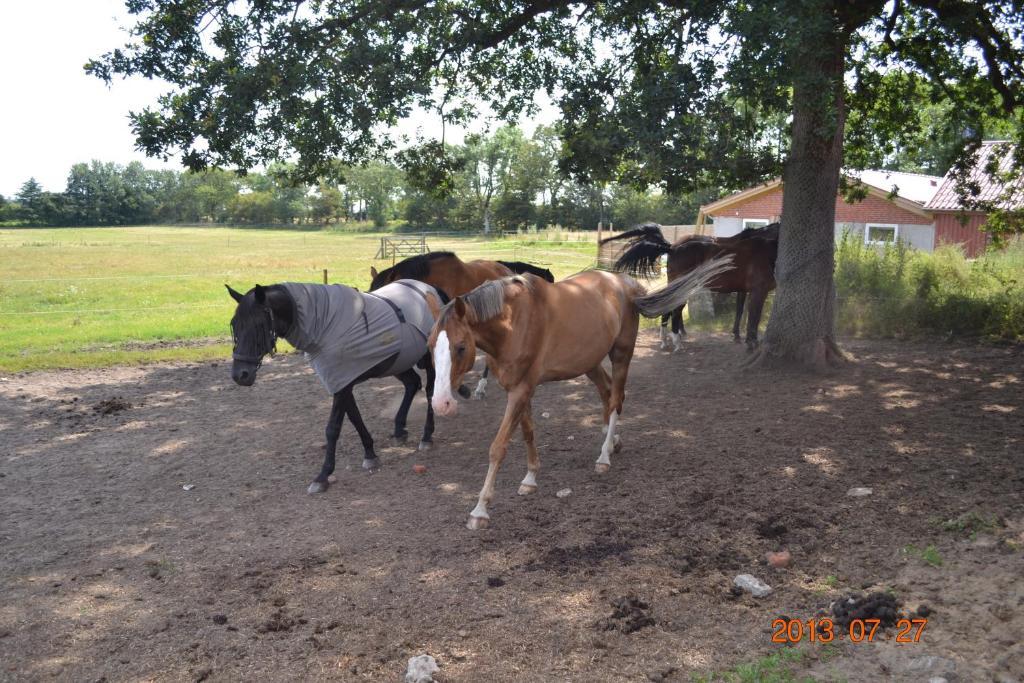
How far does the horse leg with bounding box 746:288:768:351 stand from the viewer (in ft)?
36.7

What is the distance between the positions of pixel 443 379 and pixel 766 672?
8.12 ft

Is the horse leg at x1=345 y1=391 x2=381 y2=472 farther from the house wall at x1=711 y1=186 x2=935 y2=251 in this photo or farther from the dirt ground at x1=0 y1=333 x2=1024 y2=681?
the house wall at x1=711 y1=186 x2=935 y2=251

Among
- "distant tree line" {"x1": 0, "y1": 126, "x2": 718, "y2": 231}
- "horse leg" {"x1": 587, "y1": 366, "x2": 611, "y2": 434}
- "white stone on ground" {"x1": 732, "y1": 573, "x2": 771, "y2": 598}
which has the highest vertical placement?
"distant tree line" {"x1": 0, "y1": 126, "x2": 718, "y2": 231}

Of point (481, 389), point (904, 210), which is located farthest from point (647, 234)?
point (904, 210)

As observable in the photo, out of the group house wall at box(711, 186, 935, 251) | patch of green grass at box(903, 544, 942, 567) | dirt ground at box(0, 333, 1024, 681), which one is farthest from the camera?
house wall at box(711, 186, 935, 251)

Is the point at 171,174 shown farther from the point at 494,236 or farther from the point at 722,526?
the point at 722,526

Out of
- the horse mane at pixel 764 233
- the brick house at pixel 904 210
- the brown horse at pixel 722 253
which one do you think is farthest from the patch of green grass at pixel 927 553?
the brick house at pixel 904 210

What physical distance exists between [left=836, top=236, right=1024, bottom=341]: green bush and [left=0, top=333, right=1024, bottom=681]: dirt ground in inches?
138

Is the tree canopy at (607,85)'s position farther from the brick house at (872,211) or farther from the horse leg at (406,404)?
the brick house at (872,211)

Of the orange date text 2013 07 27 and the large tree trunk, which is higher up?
the large tree trunk

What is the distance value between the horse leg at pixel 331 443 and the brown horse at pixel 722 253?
5709 mm

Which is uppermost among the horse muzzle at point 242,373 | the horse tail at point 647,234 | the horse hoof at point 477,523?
the horse tail at point 647,234

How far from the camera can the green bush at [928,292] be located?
38.7ft

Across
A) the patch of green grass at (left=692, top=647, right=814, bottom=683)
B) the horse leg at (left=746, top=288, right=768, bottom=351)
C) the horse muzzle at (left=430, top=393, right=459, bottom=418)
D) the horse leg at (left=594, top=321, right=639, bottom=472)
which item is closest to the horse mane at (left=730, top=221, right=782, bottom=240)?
the horse leg at (left=746, top=288, right=768, bottom=351)
